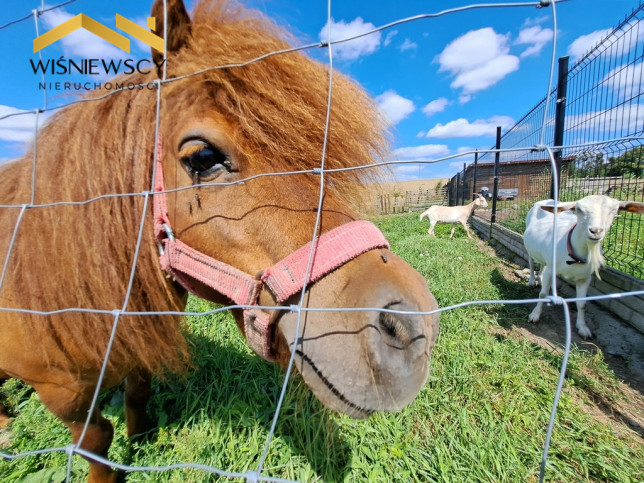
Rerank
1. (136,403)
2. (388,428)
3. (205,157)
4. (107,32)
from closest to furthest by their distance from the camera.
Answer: (205,157) → (107,32) → (388,428) → (136,403)

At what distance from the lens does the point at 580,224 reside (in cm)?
351

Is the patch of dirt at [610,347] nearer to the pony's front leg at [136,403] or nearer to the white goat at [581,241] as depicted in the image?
the white goat at [581,241]

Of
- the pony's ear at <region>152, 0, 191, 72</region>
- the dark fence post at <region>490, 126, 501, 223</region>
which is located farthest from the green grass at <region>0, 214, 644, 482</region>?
the dark fence post at <region>490, 126, 501, 223</region>

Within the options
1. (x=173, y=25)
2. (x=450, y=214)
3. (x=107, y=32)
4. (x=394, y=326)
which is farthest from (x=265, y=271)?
(x=450, y=214)

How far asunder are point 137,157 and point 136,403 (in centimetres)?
182

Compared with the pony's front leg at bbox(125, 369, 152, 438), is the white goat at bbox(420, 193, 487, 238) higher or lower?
higher

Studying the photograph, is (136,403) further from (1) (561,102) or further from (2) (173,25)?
(1) (561,102)

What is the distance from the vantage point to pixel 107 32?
1421mm

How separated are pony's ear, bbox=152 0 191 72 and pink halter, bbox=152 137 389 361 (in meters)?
0.41

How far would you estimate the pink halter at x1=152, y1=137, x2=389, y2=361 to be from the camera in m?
0.97

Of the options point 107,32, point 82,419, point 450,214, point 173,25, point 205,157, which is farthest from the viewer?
point 450,214

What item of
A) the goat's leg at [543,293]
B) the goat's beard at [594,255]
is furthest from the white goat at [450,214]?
the goat's beard at [594,255]

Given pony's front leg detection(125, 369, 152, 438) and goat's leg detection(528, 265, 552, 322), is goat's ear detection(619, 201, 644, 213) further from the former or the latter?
pony's front leg detection(125, 369, 152, 438)

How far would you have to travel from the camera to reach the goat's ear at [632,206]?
9.14 ft
